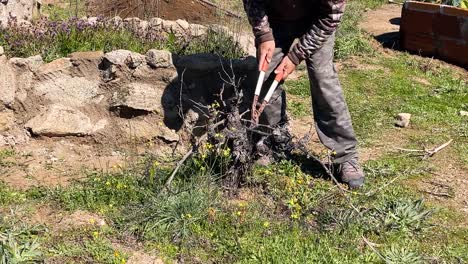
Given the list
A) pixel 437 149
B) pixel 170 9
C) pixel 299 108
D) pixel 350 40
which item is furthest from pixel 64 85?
pixel 350 40

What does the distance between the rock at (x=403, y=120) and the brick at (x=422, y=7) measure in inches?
93.8

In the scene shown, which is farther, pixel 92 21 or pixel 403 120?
pixel 92 21

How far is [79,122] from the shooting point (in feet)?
16.2

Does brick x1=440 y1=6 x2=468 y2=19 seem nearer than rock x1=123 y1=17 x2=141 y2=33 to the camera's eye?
No

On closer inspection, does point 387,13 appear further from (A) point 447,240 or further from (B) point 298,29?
(A) point 447,240

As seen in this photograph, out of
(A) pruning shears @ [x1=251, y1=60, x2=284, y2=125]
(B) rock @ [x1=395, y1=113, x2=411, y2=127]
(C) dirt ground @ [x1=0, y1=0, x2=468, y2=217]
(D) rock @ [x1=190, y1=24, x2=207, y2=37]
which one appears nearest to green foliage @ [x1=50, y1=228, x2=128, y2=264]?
(C) dirt ground @ [x1=0, y1=0, x2=468, y2=217]

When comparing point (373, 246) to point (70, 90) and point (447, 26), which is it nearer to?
point (70, 90)

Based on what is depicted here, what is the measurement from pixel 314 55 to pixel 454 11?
372cm

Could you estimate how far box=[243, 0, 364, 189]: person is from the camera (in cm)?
423

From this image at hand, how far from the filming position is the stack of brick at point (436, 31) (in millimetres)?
7449

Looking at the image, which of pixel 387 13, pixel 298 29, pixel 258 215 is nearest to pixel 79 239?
pixel 258 215

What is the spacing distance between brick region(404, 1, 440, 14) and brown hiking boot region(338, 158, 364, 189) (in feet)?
12.2

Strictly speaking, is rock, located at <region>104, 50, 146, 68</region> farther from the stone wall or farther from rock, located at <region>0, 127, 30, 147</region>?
rock, located at <region>0, 127, 30, 147</region>

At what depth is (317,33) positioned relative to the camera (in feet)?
13.8
